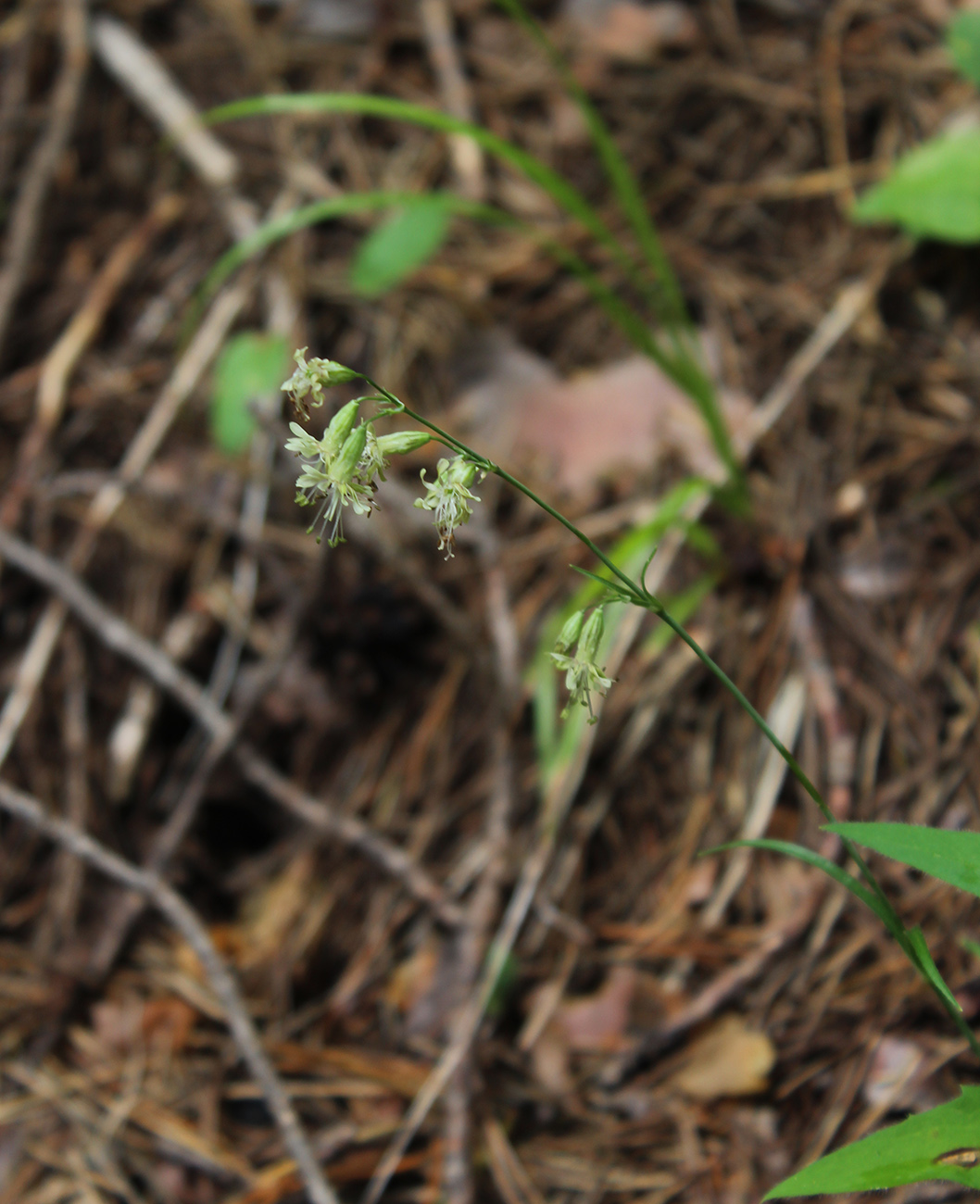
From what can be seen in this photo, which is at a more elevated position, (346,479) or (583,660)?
(346,479)

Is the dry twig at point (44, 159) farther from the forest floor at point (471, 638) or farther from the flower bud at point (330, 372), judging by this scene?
the flower bud at point (330, 372)

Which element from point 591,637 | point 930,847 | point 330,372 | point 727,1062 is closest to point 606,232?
point 330,372

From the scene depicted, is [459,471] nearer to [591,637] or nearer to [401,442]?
[401,442]

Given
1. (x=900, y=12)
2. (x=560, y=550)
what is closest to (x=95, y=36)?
(x=560, y=550)

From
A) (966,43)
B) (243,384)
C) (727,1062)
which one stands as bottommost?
(727,1062)

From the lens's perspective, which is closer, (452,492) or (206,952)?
(452,492)

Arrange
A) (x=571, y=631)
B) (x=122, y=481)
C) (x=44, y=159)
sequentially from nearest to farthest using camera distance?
1. (x=571, y=631)
2. (x=122, y=481)
3. (x=44, y=159)

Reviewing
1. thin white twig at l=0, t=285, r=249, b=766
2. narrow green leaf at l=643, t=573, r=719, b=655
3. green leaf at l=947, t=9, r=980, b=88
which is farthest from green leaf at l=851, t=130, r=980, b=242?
thin white twig at l=0, t=285, r=249, b=766

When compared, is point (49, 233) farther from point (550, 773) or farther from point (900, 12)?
point (900, 12)

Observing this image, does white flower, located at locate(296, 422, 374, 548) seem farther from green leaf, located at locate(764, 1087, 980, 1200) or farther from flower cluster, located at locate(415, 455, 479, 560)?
green leaf, located at locate(764, 1087, 980, 1200)
